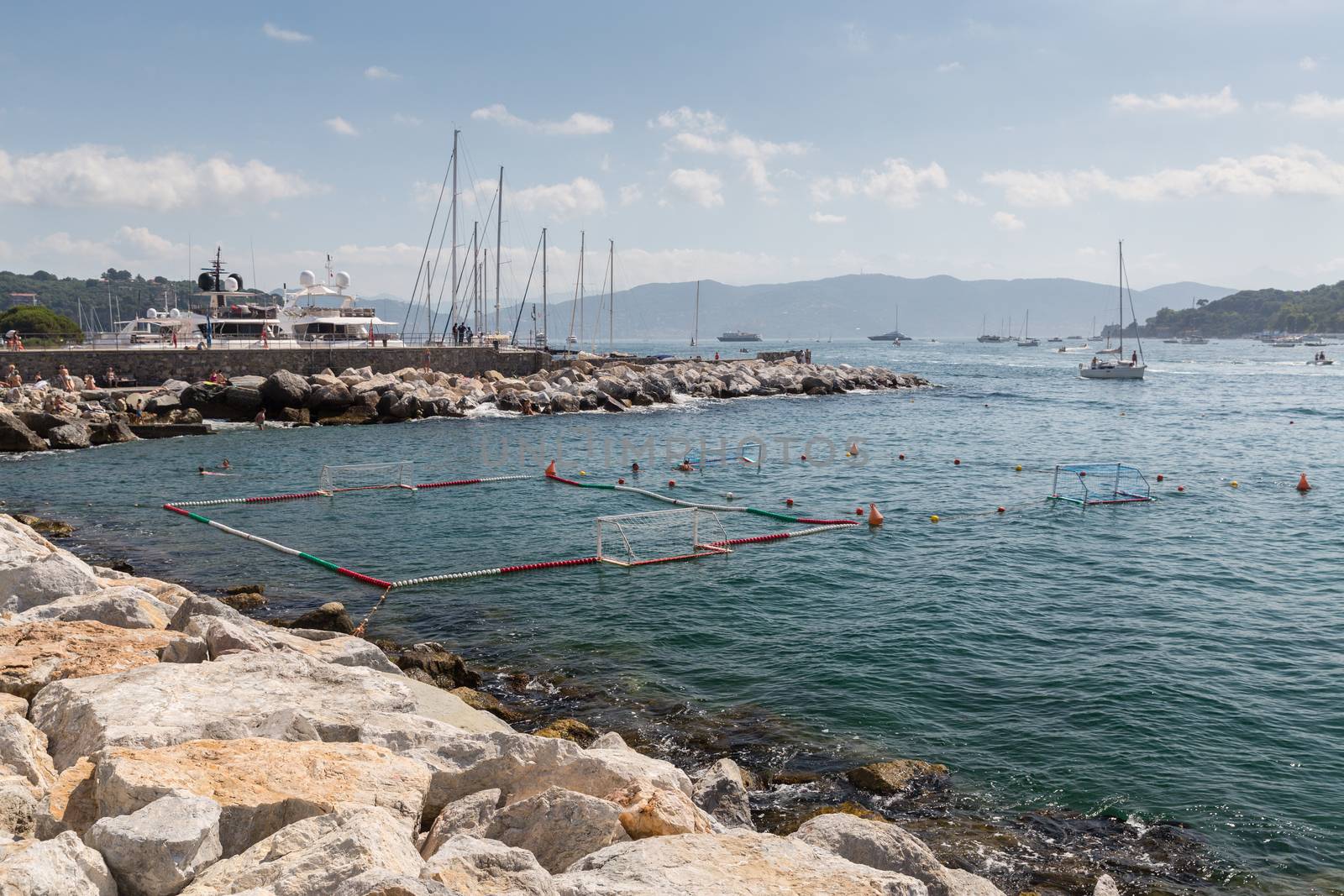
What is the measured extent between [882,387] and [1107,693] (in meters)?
61.6

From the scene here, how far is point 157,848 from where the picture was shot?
17.6ft

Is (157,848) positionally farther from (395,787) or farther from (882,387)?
(882,387)

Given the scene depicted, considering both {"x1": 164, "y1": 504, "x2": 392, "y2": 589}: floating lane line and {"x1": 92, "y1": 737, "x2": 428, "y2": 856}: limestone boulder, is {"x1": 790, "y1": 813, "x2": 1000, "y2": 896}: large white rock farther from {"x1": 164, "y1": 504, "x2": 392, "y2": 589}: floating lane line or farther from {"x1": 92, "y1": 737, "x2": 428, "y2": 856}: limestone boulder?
{"x1": 164, "y1": 504, "x2": 392, "y2": 589}: floating lane line

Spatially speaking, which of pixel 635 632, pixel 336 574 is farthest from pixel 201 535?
pixel 635 632

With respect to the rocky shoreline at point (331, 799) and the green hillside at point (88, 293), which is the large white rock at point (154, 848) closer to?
the rocky shoreline at point (331, 799)

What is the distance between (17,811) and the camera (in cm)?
580

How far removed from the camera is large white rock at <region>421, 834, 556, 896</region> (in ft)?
16.9

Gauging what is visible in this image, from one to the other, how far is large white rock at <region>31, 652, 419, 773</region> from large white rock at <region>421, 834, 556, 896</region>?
9.48 feet

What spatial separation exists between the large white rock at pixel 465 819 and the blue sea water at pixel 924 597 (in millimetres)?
5475

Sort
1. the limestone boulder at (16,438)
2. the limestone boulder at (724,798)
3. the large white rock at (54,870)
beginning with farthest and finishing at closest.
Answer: the limestone boulder at (16,438) < the limestone boulder at (724,798) < the large white rock at (54,870)

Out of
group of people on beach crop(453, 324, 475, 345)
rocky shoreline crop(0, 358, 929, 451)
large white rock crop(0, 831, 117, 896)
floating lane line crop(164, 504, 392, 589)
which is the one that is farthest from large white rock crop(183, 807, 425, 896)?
group of people on beach crop(453, 324, 475, 345)

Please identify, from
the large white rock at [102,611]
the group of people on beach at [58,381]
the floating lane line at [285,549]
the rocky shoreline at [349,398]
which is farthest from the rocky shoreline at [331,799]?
the group of people on beach at [58,381]

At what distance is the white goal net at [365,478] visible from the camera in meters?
27.4

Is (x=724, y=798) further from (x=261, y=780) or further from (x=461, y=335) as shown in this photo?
(x=461, y=335)
